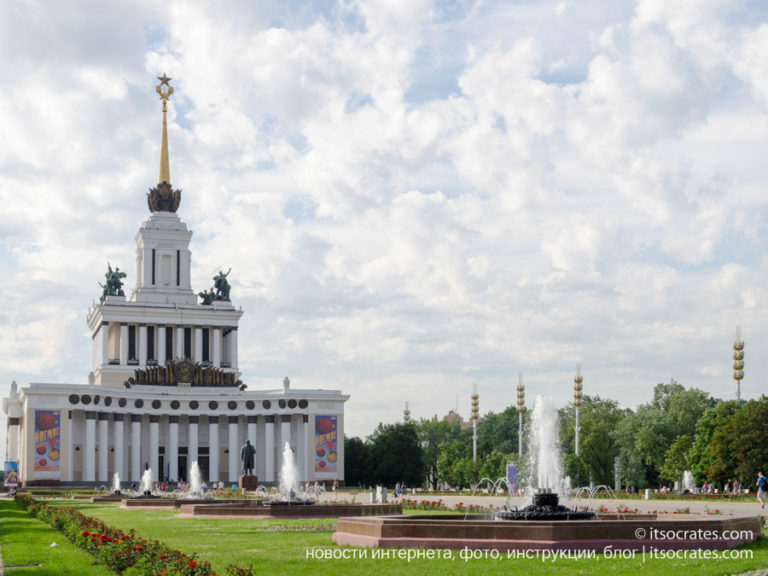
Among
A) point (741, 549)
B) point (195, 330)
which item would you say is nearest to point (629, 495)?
point (741, 549)

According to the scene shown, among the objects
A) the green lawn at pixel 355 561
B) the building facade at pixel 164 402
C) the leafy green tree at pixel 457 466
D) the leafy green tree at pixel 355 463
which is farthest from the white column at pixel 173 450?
the green lawn at pixel 355 561

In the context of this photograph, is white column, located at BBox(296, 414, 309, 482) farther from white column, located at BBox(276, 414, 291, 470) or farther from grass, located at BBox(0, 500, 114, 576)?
grass, located at BBox(0, 500, 114, 576)

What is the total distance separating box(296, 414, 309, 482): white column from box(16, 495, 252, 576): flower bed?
6912 centimetres

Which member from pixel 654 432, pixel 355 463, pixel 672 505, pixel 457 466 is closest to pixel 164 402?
pixel 355 463

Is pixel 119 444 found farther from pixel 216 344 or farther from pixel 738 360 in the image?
pixel 738 360

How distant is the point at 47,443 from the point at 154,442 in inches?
435

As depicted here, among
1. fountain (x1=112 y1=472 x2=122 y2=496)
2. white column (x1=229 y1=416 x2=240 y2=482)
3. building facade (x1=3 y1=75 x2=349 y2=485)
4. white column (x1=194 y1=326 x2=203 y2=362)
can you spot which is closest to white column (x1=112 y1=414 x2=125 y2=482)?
building facade (x1=3 y1=75 x2=349 y2=485)

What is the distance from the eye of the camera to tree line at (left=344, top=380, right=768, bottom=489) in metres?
70.2

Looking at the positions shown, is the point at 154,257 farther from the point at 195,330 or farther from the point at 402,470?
the point at 402,470

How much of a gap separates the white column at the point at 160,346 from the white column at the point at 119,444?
10.3m

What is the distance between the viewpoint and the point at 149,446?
95.2 m

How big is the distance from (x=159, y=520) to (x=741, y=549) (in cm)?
1921

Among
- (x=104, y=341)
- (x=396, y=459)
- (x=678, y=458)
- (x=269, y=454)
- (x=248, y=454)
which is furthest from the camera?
(x=104, y=341)

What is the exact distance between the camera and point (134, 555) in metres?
17.7
